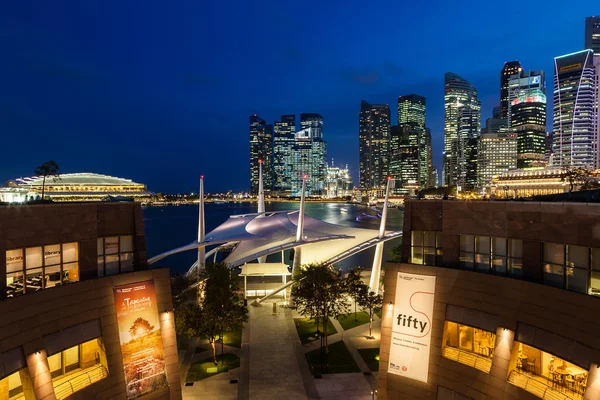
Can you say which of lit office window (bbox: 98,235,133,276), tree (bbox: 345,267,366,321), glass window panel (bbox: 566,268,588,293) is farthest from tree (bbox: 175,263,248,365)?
glass window panel (bbox: 566,268,588,293)

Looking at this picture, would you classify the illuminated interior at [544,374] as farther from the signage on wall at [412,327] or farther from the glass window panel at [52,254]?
the glass window panel at [52,254]

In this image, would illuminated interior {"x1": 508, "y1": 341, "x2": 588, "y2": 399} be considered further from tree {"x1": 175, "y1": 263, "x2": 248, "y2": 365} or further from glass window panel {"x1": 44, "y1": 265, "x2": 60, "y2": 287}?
glass window panel {"x1": 44, "y1": 265, "x2": 60, "y2": 287}

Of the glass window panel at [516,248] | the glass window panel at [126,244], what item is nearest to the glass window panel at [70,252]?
the glass window panel at [126,244]

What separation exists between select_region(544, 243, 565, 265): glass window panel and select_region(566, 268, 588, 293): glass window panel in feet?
1.80

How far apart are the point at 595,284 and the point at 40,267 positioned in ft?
75.1

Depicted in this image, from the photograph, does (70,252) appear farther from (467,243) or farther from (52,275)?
(467,243)

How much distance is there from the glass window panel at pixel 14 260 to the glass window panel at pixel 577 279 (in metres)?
22.8

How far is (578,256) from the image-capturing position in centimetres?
1595

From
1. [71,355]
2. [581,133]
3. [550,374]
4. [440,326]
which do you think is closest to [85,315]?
[71,355]

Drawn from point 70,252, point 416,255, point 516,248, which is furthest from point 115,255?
point 516,248

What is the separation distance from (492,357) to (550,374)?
2.32 meters

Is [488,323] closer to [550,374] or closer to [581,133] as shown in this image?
[550,374]

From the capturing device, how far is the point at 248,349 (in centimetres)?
3028

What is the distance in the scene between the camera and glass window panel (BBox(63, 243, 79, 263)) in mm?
18530
